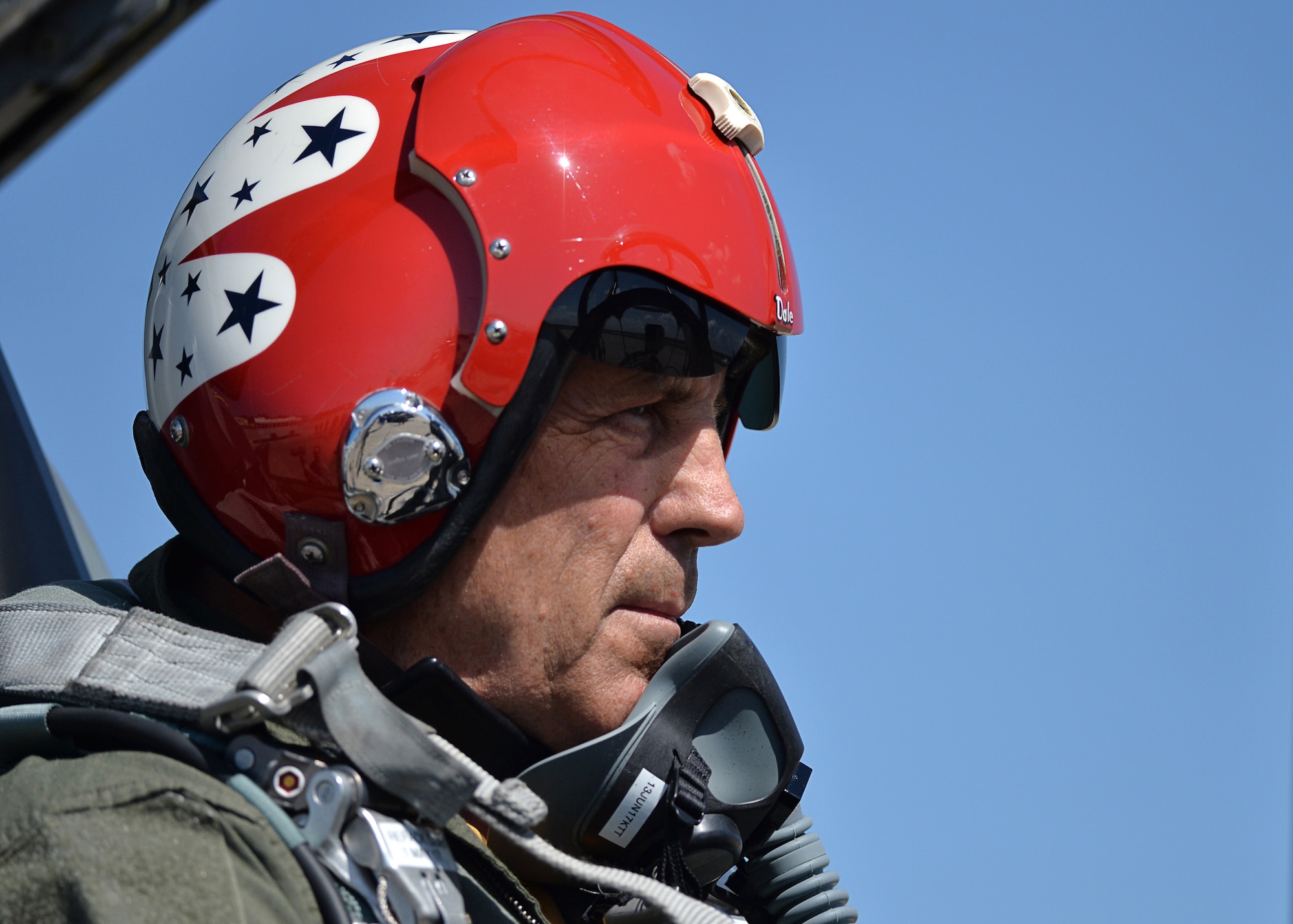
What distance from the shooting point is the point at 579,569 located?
1895 mm

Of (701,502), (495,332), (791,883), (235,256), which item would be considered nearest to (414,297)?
(495,332)

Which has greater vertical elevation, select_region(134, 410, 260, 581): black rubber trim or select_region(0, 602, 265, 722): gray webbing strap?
select_region(134, 410, 260, 581): black rubber trim

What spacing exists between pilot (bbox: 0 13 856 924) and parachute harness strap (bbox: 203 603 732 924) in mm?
152

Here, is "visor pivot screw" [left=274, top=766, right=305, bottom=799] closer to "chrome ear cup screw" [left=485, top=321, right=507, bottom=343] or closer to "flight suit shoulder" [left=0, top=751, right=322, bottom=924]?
"flight suit shoulder" [left=0, top=751, right=322, bottom=924]

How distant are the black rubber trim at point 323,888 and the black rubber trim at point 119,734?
6.4 inches

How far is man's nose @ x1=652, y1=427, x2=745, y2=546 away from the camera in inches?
78.0

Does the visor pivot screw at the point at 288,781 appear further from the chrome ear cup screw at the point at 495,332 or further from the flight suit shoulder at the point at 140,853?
the chrome ear cup screw at the point at 495,332

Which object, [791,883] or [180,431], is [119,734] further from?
[791,883]

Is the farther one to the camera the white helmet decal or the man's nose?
the man's nose

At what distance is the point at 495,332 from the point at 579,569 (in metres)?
0.38

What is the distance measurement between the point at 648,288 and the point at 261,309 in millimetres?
571

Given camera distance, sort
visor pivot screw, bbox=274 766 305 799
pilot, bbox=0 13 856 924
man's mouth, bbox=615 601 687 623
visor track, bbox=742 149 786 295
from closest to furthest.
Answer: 1. visor pivot screw, bbox=274 766 305 799
2. pilot, bbox=0 13 856 924
3. man's mouth, bbox=615 601 687 623
4. visor track, bbox=742 149 786 295

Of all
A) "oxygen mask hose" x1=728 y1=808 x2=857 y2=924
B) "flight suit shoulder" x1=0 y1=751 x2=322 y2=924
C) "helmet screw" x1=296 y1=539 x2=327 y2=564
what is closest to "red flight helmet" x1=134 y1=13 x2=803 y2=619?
"helmet screw" x1=296 y1=539 x2=327 y2=564

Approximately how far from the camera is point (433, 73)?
6.56 feet
